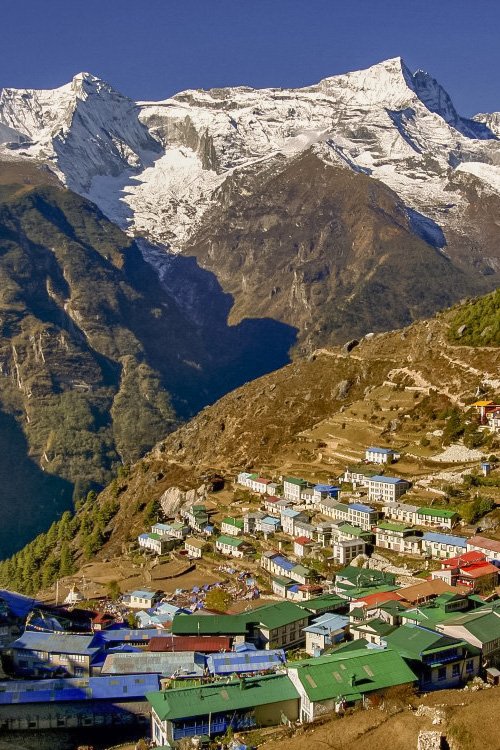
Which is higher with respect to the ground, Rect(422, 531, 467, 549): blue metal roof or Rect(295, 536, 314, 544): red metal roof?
Rect(422, 531, 467, 549): blue metal roof

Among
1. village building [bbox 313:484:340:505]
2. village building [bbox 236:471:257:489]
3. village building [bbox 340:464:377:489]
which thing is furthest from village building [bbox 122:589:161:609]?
village building [bbox 236:471:257:489]

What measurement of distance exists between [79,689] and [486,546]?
35.4 metres

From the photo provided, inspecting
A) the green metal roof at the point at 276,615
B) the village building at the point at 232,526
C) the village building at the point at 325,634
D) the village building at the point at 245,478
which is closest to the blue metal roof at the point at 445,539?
the green metal roof at the point at 276,615

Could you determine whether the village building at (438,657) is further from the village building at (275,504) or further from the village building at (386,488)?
the village building at (275,504)

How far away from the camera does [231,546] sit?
295 ft

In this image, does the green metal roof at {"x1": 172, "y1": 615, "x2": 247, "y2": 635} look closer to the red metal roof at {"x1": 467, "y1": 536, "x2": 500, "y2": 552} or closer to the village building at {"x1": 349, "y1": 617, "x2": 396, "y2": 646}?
the village building at {"x1": 349, "y1": 617, "x2": 396, "y2": 646}

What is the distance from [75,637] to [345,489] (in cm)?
4147

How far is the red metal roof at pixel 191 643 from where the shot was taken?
191 ft

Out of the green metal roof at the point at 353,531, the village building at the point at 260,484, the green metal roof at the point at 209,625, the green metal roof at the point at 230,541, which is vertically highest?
the village building at the point at 260,484

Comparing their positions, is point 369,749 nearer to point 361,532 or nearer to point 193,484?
point 361,532

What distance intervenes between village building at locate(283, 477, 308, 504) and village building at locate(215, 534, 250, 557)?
8.84m

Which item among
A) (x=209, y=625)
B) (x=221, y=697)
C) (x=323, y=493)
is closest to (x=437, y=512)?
(x=323, y=493)

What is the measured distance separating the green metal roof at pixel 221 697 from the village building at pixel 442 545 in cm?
3082

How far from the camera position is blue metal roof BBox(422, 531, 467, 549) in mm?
74312
